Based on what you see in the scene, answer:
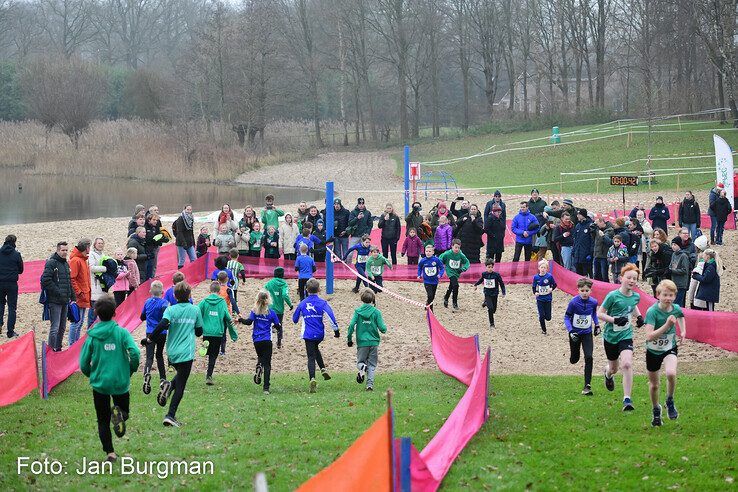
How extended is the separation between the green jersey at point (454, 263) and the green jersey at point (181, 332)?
10.0 metres

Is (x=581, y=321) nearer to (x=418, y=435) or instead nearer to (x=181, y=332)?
(x=418, y=435)

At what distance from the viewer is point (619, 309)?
11.8 m

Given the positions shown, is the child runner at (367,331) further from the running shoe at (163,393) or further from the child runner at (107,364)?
the child runner at (107,364)

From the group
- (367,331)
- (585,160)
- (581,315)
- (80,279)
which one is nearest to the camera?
(581,315)

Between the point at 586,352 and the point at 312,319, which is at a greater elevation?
the point at 312,319

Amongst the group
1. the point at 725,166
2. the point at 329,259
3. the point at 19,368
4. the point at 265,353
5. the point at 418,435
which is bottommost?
the point at 418,435

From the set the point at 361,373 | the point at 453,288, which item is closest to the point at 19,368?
the point at 361,373

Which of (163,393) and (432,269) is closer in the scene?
(163,393)

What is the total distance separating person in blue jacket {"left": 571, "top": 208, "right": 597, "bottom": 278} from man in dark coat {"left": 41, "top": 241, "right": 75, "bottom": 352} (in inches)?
447

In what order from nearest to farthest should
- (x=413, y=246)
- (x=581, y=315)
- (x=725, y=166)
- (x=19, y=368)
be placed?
(x=581, y=315), (x=19, y=368), (x=413, y=246), (x=725, y=166)

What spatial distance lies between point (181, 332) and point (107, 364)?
62.6 inches

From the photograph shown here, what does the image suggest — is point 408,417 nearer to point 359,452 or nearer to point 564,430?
point 564,430

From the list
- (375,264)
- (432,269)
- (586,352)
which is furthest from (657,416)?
(375,264)

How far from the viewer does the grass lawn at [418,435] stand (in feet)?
31.2
